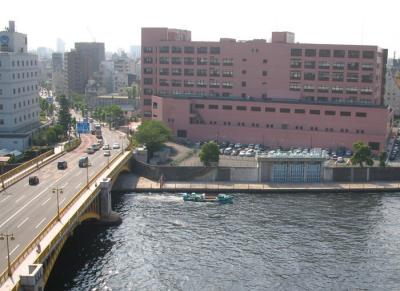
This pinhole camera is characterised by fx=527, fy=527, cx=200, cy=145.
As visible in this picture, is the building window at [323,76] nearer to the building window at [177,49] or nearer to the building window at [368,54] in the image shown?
the building window at [368,54]

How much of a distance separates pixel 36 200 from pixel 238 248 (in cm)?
2572

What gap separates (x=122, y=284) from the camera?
176 feet

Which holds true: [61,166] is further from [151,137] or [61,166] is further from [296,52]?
[296,52]

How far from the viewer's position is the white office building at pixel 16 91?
10869 cm

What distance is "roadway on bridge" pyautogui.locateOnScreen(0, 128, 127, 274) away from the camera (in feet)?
173

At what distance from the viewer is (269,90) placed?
128750mm

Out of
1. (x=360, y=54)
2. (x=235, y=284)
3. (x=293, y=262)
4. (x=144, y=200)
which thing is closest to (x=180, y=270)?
(x=235, y=284)

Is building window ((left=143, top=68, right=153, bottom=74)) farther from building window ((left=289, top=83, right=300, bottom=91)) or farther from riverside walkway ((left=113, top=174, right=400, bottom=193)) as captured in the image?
riverside walkway ((left=113, top=174, right=400, bottom=193))

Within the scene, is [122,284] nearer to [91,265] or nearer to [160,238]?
[91,265]

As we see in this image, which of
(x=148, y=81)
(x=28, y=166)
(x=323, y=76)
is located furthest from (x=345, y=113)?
(x=28, y=166)

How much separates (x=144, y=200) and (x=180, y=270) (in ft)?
96.8

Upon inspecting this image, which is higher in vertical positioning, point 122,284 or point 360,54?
point 360,54

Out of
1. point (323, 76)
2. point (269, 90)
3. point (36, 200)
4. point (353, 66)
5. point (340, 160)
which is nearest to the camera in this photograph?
point (36, 200)

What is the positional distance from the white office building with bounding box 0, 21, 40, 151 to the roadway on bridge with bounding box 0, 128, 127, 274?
17.1 meters
